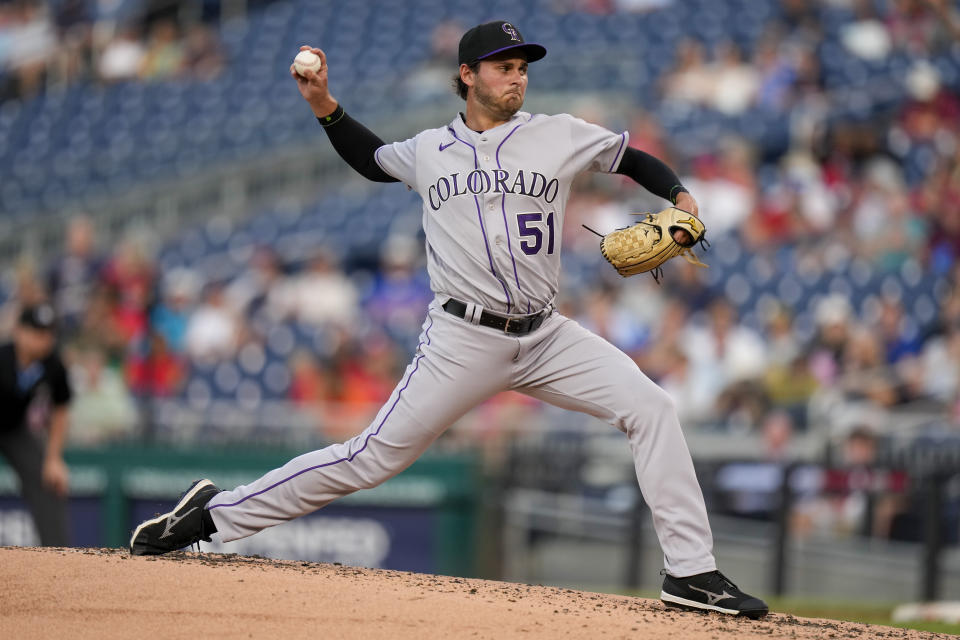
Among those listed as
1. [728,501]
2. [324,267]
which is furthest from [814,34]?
[728,501]

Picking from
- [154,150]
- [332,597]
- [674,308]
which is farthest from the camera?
[154,150]

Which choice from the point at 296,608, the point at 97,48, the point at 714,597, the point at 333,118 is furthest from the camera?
the point at 97,48

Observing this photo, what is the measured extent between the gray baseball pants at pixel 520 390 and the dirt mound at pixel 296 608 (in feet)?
0.80

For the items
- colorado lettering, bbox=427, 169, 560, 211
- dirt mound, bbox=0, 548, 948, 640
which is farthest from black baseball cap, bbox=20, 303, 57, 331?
colorado lettering, bbox=427, 169, 560, 211

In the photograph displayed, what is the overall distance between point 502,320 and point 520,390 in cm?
28

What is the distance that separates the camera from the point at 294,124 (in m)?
14.9

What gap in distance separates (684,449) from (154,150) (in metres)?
12.0

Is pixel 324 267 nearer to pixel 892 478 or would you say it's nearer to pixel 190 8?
pixel 892 478

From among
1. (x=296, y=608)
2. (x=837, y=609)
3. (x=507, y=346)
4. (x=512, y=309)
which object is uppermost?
(x=512, y=309)

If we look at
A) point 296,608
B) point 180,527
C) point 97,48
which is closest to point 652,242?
point 296,608

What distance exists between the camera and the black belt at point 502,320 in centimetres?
399

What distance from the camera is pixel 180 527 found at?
429 cm

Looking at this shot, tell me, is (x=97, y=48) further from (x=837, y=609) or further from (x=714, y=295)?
(x=837, y=609)

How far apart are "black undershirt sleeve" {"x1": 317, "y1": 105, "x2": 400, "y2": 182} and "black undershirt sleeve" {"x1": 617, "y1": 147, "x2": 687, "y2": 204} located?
775 millimetres
